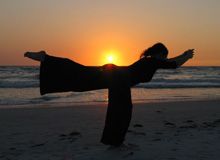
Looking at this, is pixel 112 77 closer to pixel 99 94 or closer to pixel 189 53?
pixel 189 53

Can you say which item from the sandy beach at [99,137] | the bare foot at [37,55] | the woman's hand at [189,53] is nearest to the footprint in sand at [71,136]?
the sandy beach at [99,137]

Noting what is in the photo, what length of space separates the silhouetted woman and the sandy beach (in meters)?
0.42

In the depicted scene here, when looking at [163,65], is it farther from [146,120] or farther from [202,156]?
[146,120]

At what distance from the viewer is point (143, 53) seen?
5629 millimetres

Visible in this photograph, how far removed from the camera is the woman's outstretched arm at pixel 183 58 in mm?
5633

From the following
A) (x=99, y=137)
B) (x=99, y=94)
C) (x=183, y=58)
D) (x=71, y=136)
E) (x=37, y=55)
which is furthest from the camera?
(x=99, y=94)

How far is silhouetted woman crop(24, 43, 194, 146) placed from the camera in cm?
544

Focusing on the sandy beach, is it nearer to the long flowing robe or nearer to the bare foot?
the long flowing robe

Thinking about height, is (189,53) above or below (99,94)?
above

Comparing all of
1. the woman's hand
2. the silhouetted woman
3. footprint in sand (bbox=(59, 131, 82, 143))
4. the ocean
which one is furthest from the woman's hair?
the ocean

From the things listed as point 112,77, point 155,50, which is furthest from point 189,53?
point 112,77

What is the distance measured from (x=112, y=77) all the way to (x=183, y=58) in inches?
42.3

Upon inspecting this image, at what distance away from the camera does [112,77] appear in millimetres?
5551

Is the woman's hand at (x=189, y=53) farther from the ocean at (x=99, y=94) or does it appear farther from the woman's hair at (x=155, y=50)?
the ocean at (x=99, y=94)
